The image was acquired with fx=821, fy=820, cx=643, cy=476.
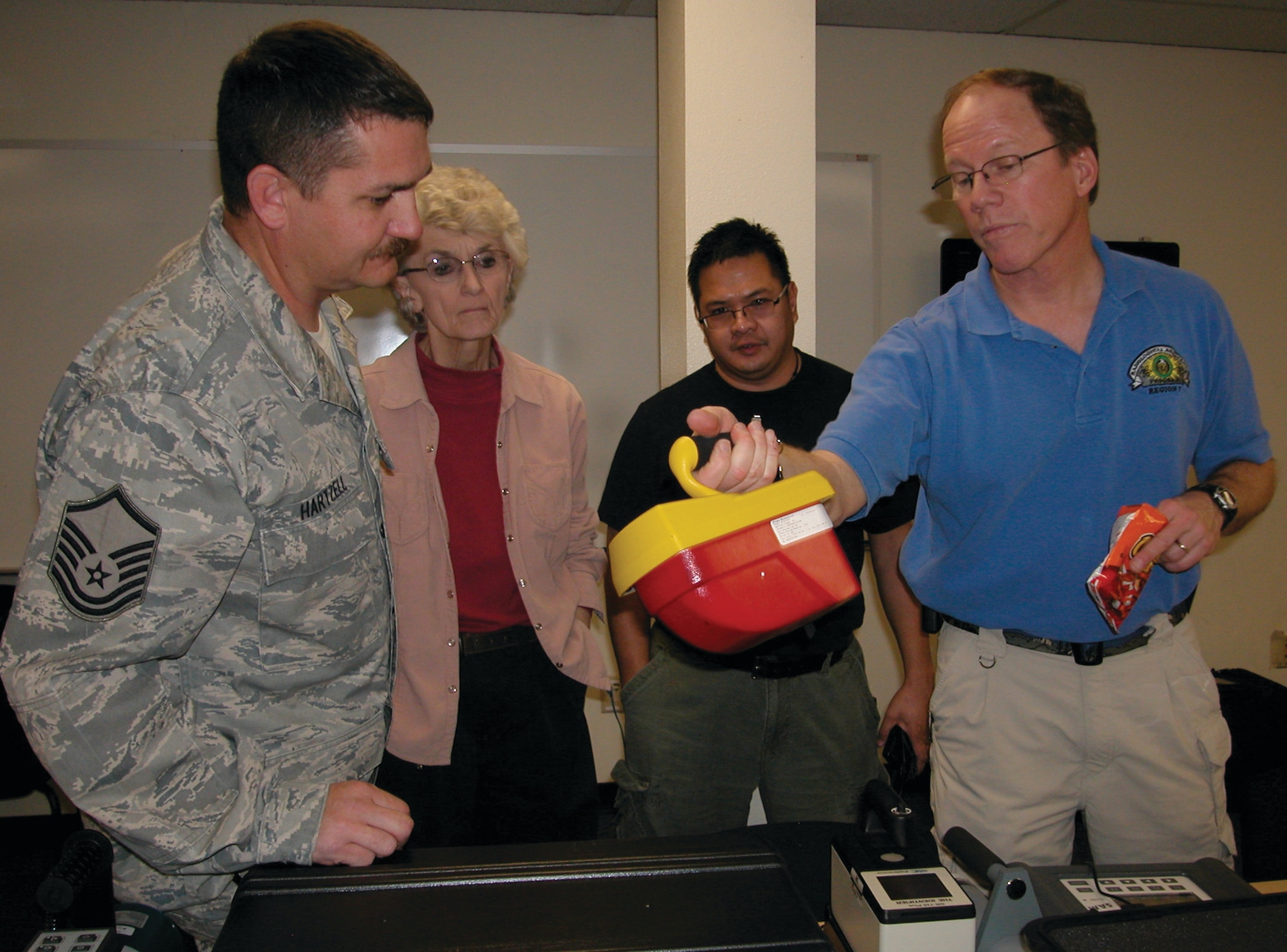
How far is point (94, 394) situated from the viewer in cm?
83

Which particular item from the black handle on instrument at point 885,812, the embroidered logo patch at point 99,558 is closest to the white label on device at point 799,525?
the black handle on instrument at point 885,812

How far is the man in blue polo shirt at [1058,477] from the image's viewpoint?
49.4 inches

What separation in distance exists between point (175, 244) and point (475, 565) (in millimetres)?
2075

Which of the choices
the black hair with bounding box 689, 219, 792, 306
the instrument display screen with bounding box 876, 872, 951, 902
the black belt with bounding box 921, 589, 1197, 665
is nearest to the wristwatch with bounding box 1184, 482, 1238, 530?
the black belt with bounding box 921, 589, 1197, 665

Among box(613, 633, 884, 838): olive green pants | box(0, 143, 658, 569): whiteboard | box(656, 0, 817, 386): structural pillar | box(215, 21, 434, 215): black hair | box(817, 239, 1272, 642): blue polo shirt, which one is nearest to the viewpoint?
box(215, 21, 434, 215): black hair

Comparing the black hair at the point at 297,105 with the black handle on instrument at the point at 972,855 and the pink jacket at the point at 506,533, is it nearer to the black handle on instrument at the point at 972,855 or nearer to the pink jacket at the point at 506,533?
the pink jacket at the point at 506,533

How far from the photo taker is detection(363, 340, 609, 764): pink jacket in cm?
157

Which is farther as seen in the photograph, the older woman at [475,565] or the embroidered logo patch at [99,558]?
the older woman at [475,565]

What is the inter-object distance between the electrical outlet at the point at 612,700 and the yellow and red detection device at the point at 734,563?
2147mm

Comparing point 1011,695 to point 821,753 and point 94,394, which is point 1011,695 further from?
point 94,394

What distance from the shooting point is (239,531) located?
88 cm

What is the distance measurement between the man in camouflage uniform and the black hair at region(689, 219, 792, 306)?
0.84 meters

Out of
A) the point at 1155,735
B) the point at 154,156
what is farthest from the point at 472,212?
the point at 154,156

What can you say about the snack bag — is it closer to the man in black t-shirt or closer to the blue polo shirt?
the blue polo shirt
